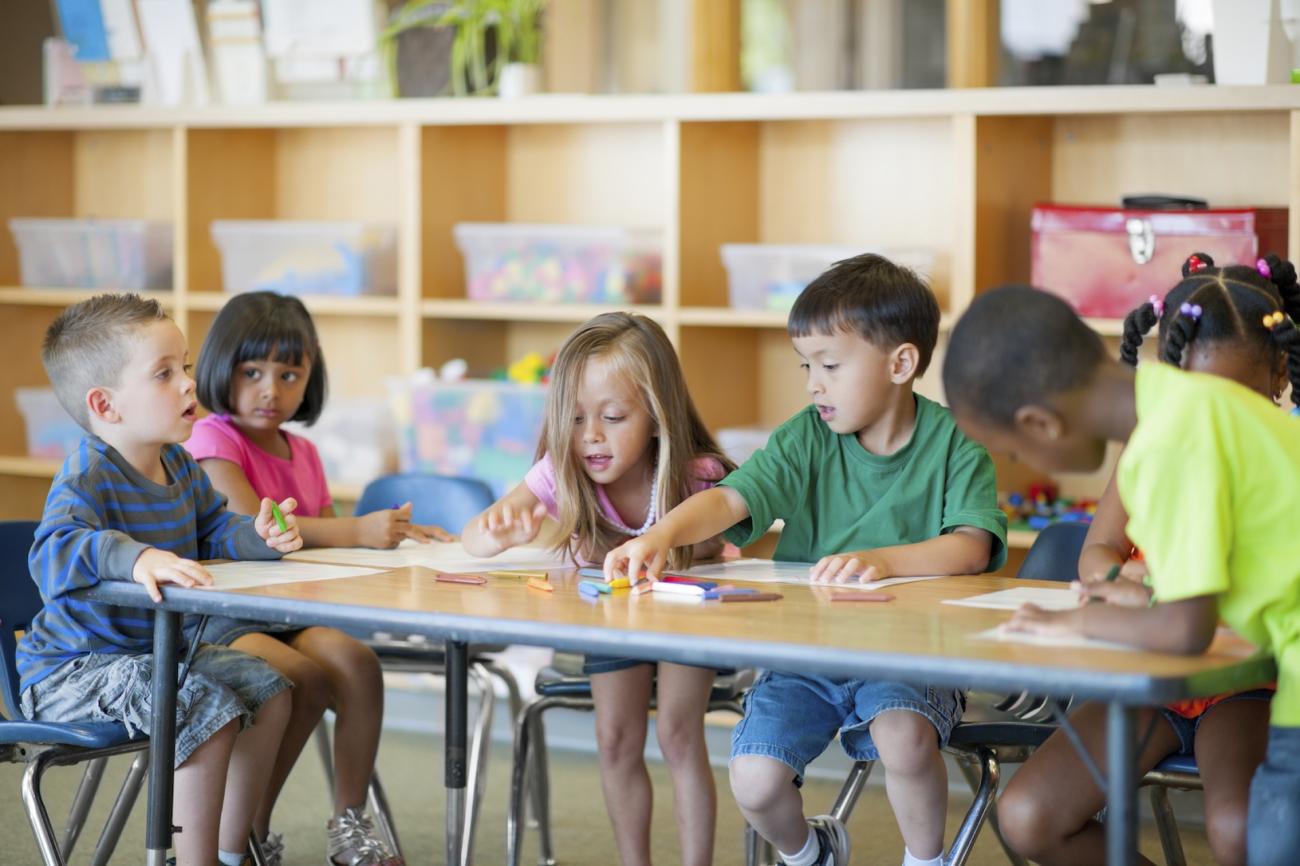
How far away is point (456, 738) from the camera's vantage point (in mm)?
2412

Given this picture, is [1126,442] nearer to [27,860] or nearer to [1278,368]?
[1278,368]

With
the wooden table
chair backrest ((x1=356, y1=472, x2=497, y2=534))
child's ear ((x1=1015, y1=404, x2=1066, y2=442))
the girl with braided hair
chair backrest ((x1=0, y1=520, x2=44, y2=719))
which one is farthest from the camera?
chair backrest ((x1=356, y1=472, x2=497, y2=534))

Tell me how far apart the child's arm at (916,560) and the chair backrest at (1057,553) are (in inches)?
9.9

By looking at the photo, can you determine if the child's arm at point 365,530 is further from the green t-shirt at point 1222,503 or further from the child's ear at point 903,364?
the green t-shirt at point 1222,503

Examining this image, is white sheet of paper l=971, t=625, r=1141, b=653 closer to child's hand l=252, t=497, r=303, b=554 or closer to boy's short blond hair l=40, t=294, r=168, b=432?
child's hand l=252, t=497, r=303, b=554

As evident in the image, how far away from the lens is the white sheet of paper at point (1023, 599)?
194cm

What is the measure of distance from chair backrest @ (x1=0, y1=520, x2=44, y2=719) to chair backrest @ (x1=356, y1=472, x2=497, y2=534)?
2.73 feet

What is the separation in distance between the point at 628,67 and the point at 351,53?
71 centimetres

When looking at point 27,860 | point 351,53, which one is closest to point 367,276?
point 351,53

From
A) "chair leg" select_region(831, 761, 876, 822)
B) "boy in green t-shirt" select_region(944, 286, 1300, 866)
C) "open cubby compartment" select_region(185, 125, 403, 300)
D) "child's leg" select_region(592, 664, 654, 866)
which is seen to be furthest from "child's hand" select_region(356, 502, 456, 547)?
"open cubby compartment" select_region(185, 125, 403, 300)

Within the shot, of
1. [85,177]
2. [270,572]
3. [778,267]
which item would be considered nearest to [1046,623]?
[270,572]

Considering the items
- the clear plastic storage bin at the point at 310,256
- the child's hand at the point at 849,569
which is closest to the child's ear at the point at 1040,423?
the child's hand at the point at 849,569

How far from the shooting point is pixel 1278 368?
6.97 ft

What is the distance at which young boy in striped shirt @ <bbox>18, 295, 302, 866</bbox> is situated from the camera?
224 cm
